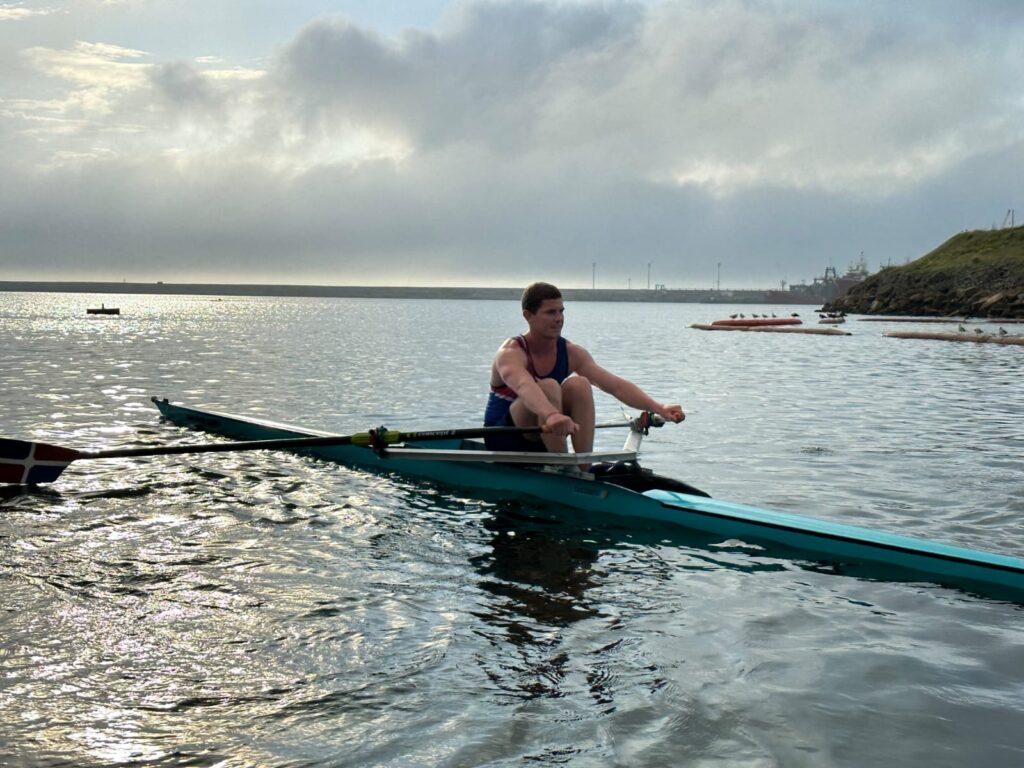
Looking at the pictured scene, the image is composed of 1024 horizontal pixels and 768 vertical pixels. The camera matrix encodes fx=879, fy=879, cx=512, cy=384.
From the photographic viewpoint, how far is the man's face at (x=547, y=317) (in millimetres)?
7836

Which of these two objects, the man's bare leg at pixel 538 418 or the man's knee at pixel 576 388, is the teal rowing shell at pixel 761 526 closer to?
the man's bare leg at pixel 538 418

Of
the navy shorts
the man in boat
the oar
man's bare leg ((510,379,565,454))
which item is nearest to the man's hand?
the man in boat

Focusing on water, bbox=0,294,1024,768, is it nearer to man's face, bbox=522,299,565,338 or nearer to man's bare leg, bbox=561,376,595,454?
man's bare leg, bbox=561,376,595,454

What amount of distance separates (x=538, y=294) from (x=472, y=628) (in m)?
3.39

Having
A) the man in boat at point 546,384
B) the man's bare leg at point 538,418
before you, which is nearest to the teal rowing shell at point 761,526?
the man's bare leg at point 538,418

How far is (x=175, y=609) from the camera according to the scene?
18.7ft

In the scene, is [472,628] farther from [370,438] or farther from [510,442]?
[510,442]

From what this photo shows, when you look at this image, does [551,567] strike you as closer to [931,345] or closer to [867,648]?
[867,648]

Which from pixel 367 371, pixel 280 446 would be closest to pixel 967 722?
pixel 280 446

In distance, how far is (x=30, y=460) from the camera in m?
9.36

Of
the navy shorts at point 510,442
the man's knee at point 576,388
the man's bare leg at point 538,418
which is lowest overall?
the navy shorts at point 510,442

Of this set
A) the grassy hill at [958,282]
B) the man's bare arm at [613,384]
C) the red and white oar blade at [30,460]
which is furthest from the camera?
the grassy hill at [958,282]

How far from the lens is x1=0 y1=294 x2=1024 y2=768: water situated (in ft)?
13.3

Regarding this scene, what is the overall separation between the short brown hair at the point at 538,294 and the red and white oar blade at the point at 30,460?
208 inches
